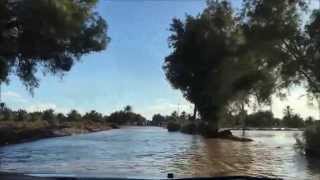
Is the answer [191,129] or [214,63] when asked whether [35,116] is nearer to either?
[191,129]

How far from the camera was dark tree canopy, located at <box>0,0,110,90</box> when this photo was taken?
26359 mm

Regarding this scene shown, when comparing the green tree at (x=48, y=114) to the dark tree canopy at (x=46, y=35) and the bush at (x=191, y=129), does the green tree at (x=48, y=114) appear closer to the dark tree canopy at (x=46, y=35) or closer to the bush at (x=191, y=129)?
the bush at (x=191, y=129)

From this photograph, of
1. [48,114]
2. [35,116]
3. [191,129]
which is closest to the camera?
[191,129]

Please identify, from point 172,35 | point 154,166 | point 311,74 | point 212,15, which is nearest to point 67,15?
point 154,166

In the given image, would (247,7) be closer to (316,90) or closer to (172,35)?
(316,90)

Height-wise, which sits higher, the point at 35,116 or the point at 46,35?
the point at 35,116

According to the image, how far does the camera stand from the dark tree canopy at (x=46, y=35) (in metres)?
26.4

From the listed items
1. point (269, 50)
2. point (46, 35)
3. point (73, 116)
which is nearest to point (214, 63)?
point (269, 50)

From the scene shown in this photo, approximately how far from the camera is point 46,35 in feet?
89.0

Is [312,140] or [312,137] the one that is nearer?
[312,137]

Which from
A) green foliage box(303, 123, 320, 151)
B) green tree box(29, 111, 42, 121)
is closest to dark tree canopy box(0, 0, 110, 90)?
green foliage box(303, 123, 320, 151)

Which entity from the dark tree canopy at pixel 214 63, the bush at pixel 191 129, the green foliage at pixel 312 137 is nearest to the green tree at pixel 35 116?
the bush at pixel 191 129

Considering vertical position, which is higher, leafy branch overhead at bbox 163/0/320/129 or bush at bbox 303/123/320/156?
leafy branch overhead at bbox 163/0/320/129

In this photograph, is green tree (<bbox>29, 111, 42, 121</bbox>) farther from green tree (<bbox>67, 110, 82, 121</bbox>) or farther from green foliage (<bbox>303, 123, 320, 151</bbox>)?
green foliage (<bbox>303, 123, 320, 151</bbox>)
